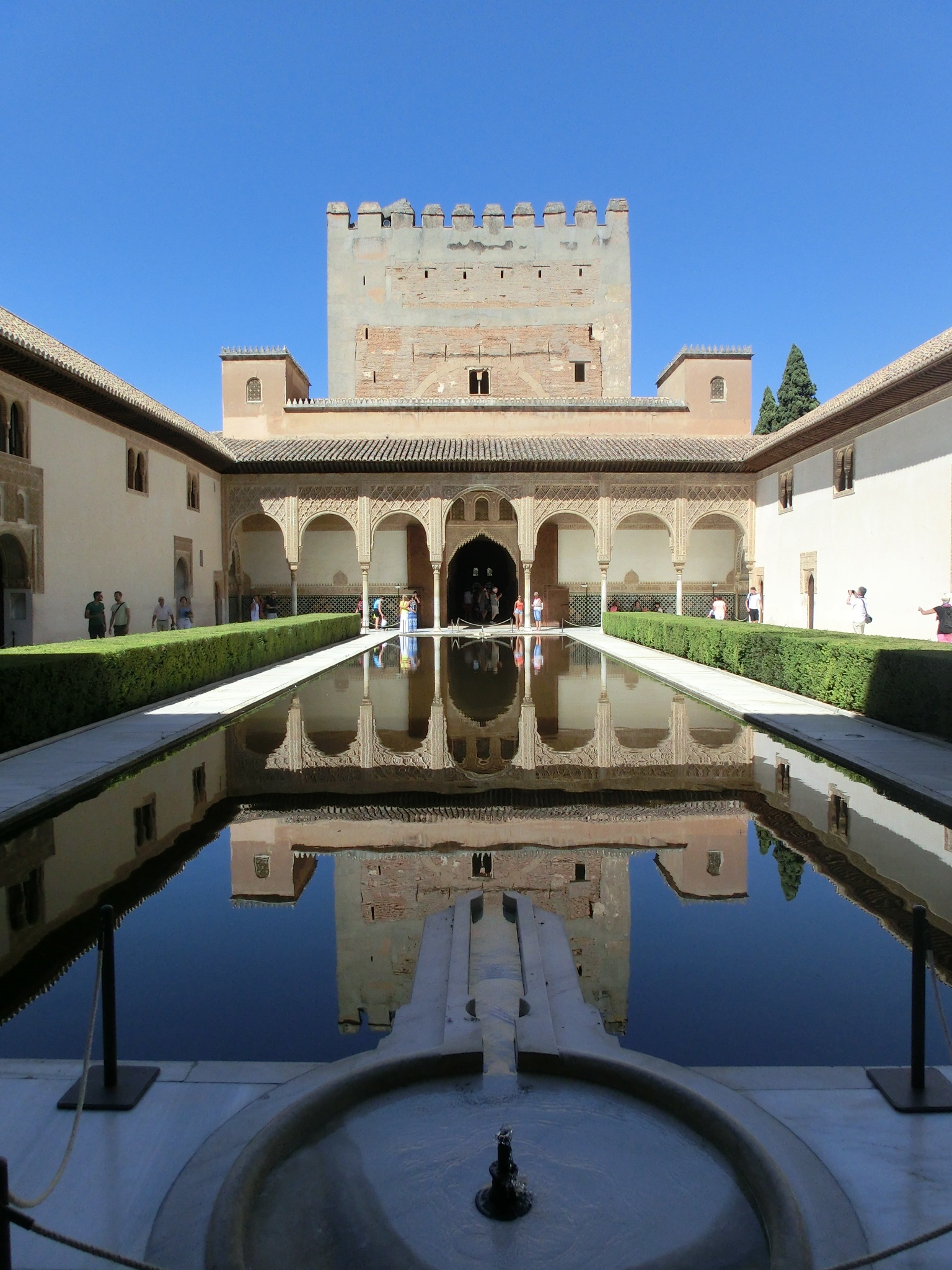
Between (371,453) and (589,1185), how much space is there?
2238 cm

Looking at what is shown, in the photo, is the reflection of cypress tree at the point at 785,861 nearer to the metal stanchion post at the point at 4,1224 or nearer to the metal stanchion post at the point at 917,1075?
the metal stanchion post at the point at 917,1075

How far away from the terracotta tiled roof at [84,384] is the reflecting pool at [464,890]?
7942 millimetres

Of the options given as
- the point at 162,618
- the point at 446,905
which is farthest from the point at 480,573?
the point at 446,905

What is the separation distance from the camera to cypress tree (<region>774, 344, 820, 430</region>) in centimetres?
3419

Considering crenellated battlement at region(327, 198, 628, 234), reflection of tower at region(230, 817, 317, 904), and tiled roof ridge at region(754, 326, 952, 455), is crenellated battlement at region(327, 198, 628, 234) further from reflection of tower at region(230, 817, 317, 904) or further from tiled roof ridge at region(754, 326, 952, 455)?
reflection of tower at region(230, 817, 317, 904)

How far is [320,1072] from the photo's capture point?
2.46m

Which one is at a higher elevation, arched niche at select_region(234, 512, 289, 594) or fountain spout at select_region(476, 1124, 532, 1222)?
arched niche at select_region(234, 512, 289, 594)

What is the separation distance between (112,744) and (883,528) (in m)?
13.5

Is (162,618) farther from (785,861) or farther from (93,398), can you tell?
(785,861)

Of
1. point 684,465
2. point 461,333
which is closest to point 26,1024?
point 684,465

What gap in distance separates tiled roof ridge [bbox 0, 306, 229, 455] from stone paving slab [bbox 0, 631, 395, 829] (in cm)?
524

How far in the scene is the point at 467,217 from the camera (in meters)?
31.5

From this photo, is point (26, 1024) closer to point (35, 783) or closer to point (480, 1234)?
point (480, 1234)

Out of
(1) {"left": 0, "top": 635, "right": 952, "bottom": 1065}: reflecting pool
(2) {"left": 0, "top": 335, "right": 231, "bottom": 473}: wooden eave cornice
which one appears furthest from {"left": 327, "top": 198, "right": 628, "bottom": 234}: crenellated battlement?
(1) {"left": 0, "top": 635, "right": 952, "bottom": 1065}: reflecting pool
